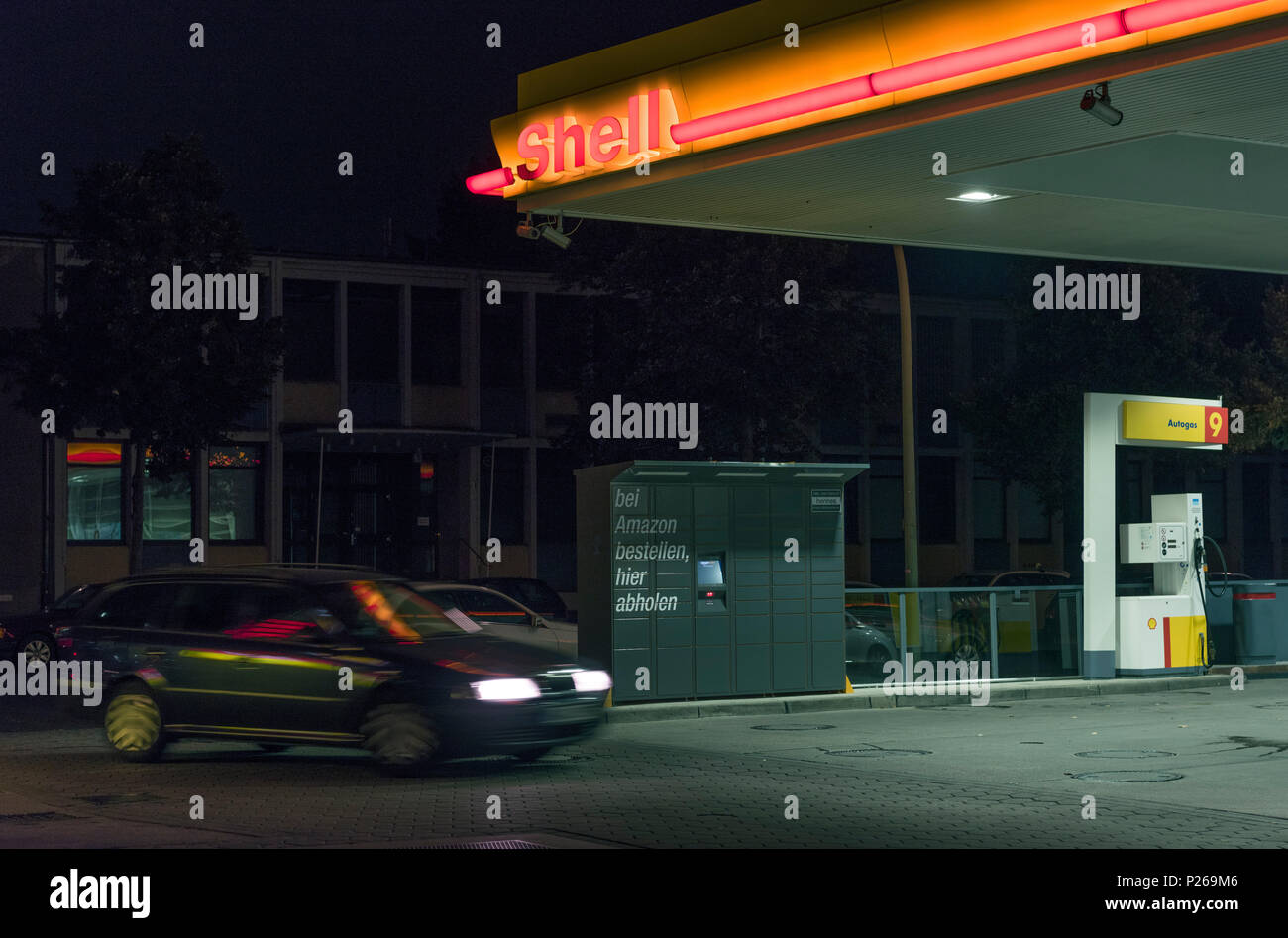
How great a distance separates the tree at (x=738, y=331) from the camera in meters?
29.5

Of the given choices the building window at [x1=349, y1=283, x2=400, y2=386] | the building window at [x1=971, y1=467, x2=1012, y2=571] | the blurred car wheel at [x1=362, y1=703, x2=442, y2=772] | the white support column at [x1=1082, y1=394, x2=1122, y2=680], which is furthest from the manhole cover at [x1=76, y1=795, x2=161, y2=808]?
the building window at [x1=971, y1=467, x2=1012, y2=571]

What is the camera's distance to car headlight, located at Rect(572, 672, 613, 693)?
43.6 feet

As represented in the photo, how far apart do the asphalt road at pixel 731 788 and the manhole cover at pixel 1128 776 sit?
0.9 inches

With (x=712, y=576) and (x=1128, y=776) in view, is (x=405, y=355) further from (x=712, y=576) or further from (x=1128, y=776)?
(x=1128, y=776)

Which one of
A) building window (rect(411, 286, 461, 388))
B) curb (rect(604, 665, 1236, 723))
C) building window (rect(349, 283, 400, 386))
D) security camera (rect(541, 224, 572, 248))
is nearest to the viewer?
security camera (rect(541, 224, 572, 248))

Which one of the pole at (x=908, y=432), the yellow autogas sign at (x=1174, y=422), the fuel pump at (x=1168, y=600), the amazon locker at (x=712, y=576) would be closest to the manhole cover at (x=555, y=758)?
the amazon locker at (x=712, y=576)

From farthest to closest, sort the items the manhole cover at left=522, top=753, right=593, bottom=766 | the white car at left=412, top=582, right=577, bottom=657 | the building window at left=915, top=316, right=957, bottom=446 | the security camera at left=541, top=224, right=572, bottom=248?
the building window at left=915, top=316, right=957, bottom=446 < the white car at left=412, top=582, right=577, bottom=657 < the security camera at left=541, top=224, right=572, bottom=248 < the manhole cover at left=522, top=753, right=593, bottom=766

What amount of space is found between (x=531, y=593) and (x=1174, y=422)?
1232 cm

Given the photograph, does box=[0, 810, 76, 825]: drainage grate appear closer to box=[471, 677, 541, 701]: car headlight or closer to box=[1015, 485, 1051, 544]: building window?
box=[471, 677, 541, 701]: car headlight

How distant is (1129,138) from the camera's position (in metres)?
13.7

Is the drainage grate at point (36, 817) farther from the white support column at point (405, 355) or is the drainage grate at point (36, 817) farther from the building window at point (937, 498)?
the building window at point (937, 498)

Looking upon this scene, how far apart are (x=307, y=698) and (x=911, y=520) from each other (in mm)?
17581

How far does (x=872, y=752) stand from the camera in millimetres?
14516

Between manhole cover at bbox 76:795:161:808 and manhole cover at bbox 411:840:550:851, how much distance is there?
11.0 feet
